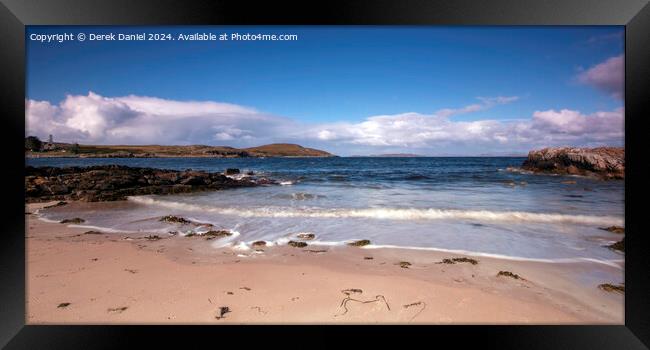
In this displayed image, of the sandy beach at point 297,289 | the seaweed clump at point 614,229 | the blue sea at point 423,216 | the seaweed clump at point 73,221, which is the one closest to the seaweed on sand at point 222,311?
the sandy beach at point 297,289

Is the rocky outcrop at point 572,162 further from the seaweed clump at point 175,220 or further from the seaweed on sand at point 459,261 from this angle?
the seaweed clump at point 175,220

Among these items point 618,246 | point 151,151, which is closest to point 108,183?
point 151,151

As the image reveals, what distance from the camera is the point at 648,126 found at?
2.13 metres

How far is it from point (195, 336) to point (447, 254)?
9.45 ft

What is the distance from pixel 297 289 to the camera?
2.63 m

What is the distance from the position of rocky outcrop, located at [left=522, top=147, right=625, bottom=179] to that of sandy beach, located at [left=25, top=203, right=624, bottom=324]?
640cm

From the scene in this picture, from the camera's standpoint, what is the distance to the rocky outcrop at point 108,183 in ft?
22.9

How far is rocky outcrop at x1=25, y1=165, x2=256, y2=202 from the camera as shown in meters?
6.98

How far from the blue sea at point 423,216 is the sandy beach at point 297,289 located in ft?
1.79

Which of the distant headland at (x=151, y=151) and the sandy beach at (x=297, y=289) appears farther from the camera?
the distant headland at (x=151, y=151)

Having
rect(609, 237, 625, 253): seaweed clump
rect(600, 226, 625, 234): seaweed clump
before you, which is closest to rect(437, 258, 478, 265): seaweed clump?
rect(609, 237, 625, 253): seaweed clump

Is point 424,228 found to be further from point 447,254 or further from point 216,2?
point 216,2

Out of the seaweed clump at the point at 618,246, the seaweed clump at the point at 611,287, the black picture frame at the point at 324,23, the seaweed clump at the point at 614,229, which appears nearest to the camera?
the black picture frame at the point at 324,23

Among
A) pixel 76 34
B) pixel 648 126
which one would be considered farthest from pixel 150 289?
pixel 648 126
